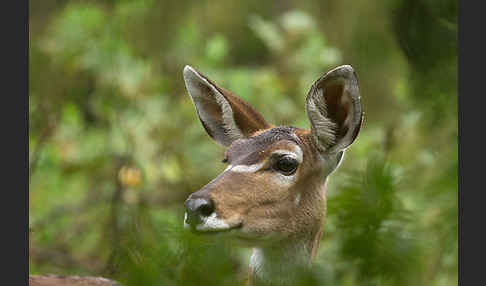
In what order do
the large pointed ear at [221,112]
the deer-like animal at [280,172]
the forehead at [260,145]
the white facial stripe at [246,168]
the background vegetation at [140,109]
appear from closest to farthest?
the deer-like animal at [280,172] → the white facial stripe at [246,168] → the forehead at [260,145] → the large pointed ear at [221,112] → the background vegetation at [140,109]

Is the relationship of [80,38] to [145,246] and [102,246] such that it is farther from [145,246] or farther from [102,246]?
[145,246]

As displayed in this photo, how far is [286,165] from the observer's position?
11.6 feet

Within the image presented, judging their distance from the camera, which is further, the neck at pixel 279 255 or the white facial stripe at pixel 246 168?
the neck at pixel 279 255

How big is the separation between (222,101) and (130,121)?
15.0 feet

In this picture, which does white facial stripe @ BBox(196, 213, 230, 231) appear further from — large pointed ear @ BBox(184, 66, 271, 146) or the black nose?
large pointed ear @ BBox(184, 66, 271, 146)

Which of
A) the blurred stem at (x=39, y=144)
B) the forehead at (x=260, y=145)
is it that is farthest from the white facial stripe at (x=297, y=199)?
the blurred stem at (x=39, y=144)

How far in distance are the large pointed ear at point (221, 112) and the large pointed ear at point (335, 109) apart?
402 millimetres

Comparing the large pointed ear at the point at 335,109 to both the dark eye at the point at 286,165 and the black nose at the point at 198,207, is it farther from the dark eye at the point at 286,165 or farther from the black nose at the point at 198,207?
the black nose at the point at 198,207

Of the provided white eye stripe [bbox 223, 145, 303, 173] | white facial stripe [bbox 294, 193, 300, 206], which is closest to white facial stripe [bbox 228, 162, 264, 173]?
white eye stripe [bbox 223, 145, 303, 173]

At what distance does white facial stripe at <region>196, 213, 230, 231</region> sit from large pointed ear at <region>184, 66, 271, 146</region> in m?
1.00

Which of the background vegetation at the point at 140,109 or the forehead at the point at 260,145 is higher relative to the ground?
the background vegetation at the point at 140,109

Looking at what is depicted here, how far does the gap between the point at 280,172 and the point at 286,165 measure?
5 cm

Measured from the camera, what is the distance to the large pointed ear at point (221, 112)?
3963 mm

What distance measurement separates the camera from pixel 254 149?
3.57m
